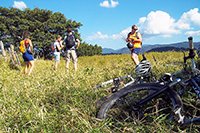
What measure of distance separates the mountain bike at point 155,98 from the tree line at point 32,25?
4987cm

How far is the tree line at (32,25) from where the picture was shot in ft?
176

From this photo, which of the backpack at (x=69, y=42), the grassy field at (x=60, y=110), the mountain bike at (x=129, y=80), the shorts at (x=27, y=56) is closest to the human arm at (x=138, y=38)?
the backpack at (x=69, y=42)

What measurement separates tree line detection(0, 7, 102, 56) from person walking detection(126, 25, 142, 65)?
4423cm

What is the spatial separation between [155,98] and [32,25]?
170 ft

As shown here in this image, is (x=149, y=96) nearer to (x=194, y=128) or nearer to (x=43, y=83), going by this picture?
(x=194, y=128)

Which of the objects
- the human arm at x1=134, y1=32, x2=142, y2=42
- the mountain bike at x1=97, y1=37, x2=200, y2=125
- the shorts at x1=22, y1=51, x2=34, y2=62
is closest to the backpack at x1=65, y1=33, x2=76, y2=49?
the shorts at x1=22, y1=51, x2=34, y2=62

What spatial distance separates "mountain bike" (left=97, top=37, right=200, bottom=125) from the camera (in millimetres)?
3436

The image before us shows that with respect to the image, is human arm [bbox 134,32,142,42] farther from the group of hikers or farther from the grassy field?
the grassy field

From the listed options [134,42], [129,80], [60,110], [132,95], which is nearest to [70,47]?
[134,42]

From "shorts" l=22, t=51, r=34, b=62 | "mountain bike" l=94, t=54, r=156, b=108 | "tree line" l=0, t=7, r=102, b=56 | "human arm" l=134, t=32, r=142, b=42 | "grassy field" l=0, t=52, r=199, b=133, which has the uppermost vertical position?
"tree line" l=0, t=7, r=102, b=56

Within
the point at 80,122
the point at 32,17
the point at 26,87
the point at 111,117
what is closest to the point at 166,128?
the point at 111,117

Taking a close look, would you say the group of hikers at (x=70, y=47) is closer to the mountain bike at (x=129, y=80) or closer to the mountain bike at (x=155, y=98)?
the mountain bike at (x=129, y=80)

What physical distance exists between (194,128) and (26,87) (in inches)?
130

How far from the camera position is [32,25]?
53531 millimetres
